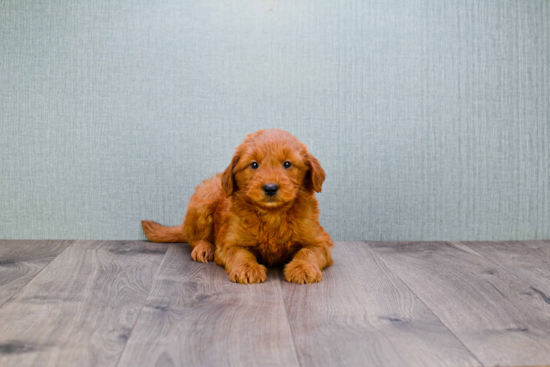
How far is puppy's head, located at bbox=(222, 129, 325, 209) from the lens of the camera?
2.05m

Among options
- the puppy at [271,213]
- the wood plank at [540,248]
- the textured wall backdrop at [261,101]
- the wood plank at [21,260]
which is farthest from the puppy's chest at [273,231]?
the wood plank at [540,248]

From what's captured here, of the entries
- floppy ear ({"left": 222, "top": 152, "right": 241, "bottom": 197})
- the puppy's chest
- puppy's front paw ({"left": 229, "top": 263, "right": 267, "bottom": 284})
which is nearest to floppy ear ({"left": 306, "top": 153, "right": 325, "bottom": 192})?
the puppy's chest

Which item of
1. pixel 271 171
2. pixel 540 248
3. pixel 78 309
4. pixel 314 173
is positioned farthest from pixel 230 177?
pixel 540 248

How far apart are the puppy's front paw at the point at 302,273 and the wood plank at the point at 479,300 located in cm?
39

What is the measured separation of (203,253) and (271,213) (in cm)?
49

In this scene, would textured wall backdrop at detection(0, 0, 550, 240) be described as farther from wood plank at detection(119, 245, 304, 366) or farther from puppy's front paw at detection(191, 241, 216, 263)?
wood plank at detection(119, 245, 304, 366)

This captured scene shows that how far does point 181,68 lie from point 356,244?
142 centimetres

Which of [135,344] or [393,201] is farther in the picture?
[393,201]

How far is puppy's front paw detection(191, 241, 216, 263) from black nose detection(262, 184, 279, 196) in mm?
608

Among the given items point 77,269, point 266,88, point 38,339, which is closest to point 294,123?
point 266,88

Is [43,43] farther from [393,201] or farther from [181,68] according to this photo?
[393,201]

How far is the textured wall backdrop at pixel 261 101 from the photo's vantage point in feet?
9.05

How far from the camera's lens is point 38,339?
1479mm

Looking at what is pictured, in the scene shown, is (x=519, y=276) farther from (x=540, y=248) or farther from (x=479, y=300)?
(x=540, y=248)
